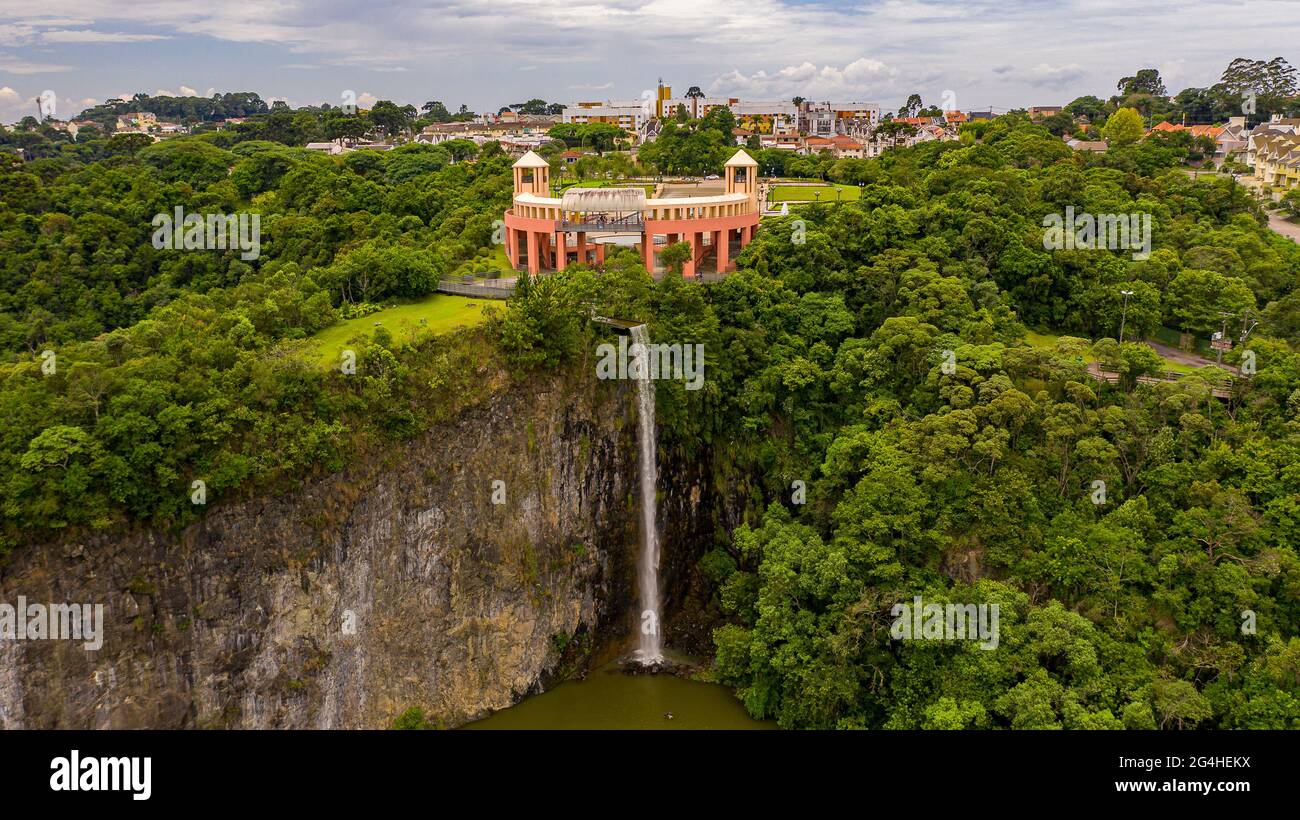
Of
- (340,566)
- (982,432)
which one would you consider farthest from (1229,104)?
(340,566)

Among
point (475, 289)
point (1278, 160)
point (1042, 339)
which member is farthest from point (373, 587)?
point (1278, 160)

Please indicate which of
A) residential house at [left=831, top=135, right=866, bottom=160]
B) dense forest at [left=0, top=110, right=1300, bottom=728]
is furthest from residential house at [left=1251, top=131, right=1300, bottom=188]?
residential house at [left=831, top=135, right=866, bottom=160]

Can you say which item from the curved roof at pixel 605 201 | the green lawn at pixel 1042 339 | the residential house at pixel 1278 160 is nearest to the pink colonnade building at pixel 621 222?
the curved roof at pixel 605 201

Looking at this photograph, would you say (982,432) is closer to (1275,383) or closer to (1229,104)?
(1275,383)

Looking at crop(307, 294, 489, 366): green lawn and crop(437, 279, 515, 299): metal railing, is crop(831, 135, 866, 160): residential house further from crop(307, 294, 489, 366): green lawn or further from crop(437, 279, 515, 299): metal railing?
crop(307, 294, 489, 366): green lawn

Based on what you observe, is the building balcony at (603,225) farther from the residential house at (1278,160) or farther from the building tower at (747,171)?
the residential house at (1278,160)

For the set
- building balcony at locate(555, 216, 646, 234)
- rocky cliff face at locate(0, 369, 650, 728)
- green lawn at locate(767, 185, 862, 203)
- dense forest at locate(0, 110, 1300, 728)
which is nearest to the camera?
rocky cliff face at locate(0, 369, 650, 728)
